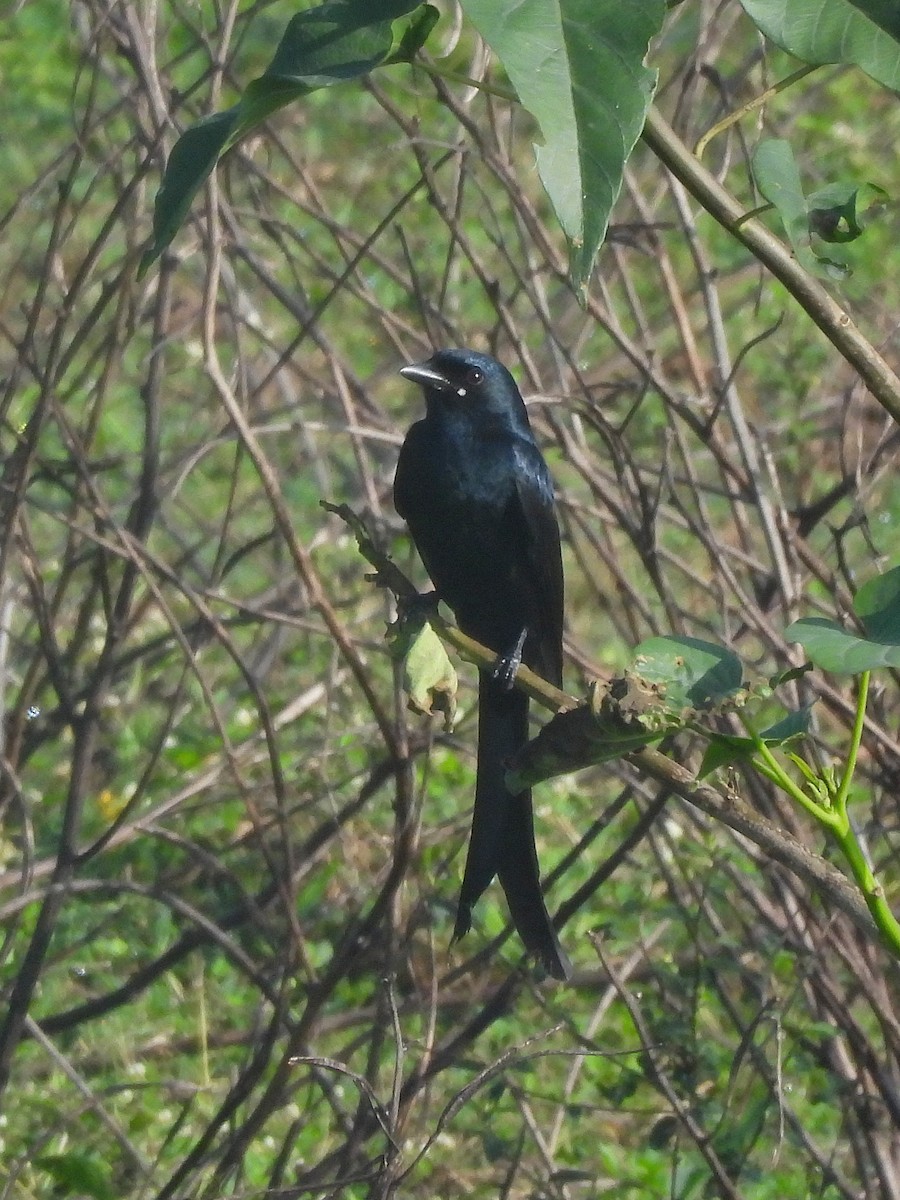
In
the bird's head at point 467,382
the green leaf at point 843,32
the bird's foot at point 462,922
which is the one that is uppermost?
the bird's head at point 467,382

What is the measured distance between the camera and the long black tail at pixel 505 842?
2.71m

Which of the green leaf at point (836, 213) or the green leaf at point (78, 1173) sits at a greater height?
the green leaf at point (836, 213)

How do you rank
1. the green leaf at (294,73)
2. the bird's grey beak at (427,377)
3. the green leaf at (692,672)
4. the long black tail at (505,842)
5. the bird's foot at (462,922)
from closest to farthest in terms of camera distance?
the green leaf at (294,73) → the green leaf at (692,672) → the bird's foot at (462,922) → the long black tail at (505,842) → the bird's grey beak at (427,377)

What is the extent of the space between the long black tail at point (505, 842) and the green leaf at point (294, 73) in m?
1.56

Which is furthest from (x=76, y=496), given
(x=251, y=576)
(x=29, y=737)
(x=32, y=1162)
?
(x=251, y=576)

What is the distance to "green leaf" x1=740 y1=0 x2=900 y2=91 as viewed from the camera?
4.07ft

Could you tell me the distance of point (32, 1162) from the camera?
8.94 ft

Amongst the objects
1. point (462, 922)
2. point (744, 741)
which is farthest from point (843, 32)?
point (462, 922)

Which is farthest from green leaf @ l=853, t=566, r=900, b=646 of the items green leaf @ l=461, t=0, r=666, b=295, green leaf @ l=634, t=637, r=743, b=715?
green leaf @ l=461, t=0, r=666, b=295

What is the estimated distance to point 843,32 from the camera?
4.09 feet

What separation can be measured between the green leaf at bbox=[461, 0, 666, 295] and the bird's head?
2.31 meters

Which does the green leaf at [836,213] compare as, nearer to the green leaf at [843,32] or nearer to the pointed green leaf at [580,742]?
the green leaf at [843,32]

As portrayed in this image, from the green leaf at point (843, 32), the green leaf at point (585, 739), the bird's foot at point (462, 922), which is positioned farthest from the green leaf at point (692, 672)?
the bird's foot at point (462, 922)

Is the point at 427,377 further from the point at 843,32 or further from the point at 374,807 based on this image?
the point at 843,32
